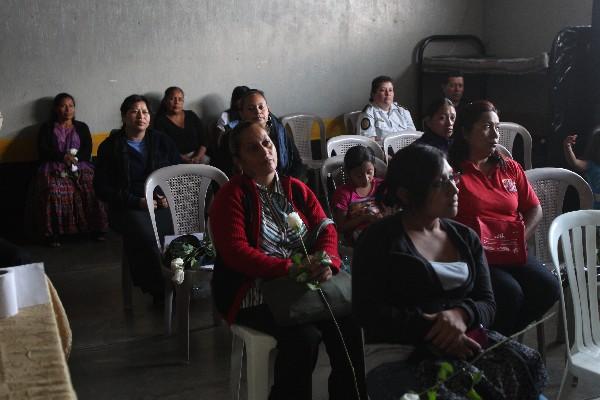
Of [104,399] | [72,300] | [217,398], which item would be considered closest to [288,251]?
[217,398]

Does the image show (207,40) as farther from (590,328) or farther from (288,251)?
(590,328)

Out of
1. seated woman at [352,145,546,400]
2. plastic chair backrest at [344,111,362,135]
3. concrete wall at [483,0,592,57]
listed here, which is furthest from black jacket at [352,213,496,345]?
concrete wall at [483,0,592,57]

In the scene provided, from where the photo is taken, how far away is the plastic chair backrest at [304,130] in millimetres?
6539

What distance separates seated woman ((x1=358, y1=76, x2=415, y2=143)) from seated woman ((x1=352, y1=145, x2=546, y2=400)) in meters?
3.93

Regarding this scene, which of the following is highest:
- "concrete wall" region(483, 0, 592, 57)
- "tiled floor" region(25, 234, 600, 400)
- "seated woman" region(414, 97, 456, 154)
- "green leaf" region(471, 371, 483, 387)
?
"concrete wall" region(483, 0, 592, 57)

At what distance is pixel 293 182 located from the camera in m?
2.76

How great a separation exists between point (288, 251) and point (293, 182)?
26cm

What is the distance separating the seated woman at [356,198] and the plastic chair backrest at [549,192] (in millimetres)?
705

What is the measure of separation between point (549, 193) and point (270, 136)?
4.84 ft

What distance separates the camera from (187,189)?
147 inches

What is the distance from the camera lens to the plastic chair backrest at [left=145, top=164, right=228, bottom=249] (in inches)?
145

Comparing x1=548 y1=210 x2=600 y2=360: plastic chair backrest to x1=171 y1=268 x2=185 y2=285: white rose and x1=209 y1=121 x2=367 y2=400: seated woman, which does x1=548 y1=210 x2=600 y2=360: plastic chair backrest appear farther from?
x1=171 y1=268 x2=185 y2=285: white rose

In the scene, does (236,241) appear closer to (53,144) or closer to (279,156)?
(279,156)

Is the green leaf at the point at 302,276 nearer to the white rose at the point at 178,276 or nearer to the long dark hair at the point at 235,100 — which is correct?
the white rose at the point at 178,276
